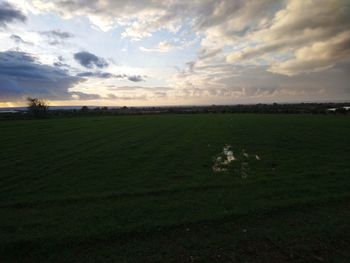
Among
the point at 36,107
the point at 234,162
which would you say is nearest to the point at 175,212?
the point at 234,162

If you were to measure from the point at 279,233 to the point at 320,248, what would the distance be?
930 mm

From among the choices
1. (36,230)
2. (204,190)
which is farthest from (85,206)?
(204,190)

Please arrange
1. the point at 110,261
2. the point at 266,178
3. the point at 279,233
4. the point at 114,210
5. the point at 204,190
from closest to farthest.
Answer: the point at 110,261, the point at 279,233, the point at 114,210, the point at 204,190, the point at 266,178

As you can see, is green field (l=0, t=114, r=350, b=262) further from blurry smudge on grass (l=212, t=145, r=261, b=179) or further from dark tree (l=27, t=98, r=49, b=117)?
dark tree (l=27, t=98, r=49, b=117)

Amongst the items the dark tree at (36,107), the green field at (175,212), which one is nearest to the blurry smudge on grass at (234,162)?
the green field at (175,212)

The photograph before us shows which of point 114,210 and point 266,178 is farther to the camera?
point 266,178

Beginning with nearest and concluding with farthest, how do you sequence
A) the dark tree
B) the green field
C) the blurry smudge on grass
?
the green field < the blurry smudge on grass < the dark tree

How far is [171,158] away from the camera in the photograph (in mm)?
14969

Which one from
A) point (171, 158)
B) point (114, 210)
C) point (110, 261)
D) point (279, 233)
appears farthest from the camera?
point (171, 158)

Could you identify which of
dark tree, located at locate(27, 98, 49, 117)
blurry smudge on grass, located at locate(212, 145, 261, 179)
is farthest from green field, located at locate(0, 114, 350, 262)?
dark tree, located at locate(27, 98, 49, 117)

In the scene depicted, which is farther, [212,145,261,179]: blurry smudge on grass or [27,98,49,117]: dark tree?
[27,98,49,117]: dark tree

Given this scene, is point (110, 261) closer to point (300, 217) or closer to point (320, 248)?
point (320, 248)

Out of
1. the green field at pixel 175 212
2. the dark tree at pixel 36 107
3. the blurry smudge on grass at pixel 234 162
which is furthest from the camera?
the dark tree at pixel 36 107

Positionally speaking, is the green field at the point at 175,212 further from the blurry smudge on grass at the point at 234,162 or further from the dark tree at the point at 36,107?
the dark tree at the point at 36,107
